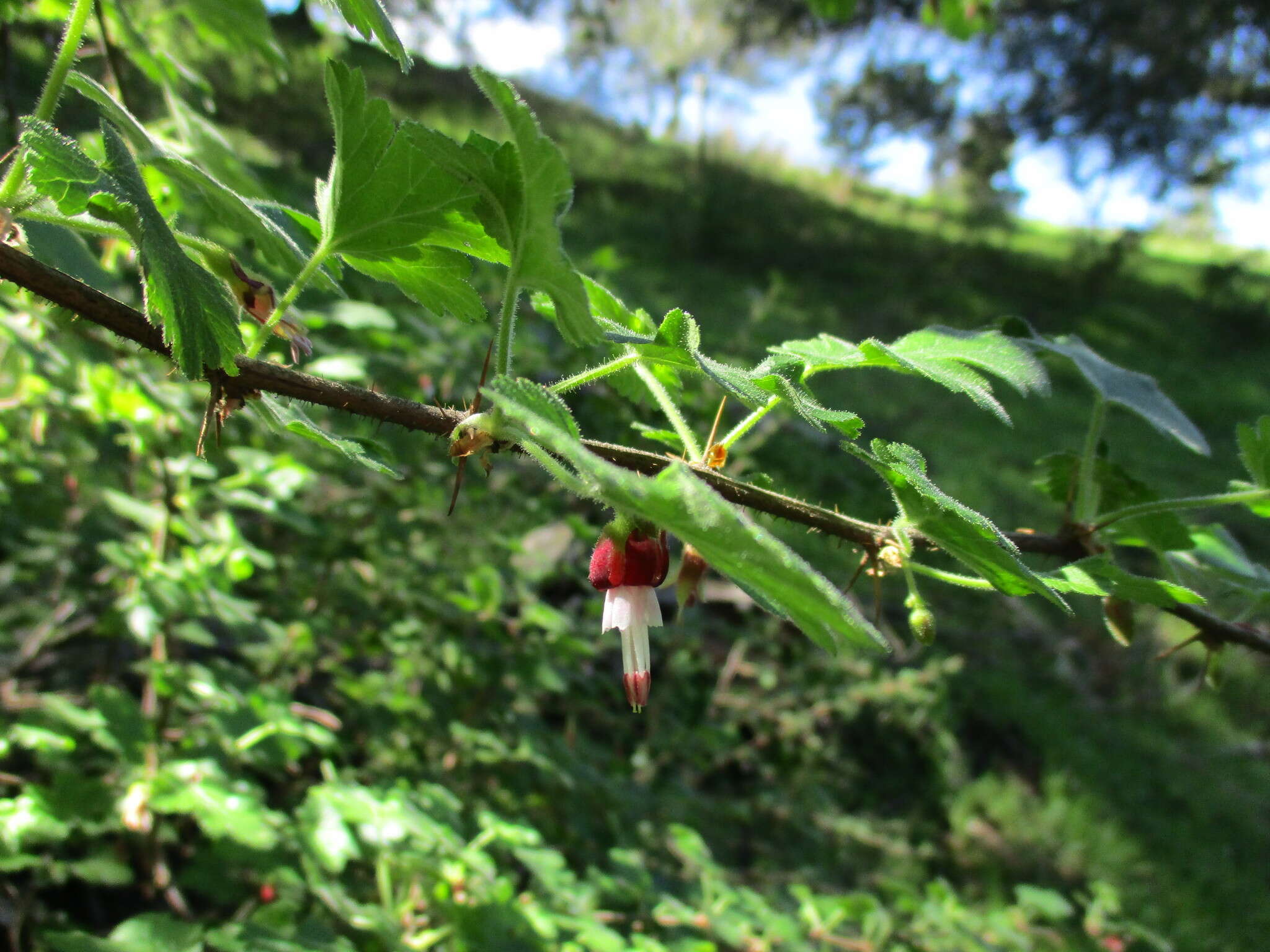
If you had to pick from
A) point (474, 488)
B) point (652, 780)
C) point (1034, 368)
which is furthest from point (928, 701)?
point (1034, 368)

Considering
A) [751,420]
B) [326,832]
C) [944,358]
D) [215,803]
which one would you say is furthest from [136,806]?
[944,358]

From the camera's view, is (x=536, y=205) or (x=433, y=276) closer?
(x=536, y=205)

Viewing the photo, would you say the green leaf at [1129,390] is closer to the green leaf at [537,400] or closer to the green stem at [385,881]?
the green leaf at [537,400]

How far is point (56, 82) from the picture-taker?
0.47 metres

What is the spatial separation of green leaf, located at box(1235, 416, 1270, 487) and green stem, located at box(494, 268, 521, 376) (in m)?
0.59

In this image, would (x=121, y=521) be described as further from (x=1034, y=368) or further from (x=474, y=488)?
(x=1034, y=368)

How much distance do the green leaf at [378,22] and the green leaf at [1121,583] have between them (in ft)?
1.60

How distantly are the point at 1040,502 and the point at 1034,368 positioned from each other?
156 inches

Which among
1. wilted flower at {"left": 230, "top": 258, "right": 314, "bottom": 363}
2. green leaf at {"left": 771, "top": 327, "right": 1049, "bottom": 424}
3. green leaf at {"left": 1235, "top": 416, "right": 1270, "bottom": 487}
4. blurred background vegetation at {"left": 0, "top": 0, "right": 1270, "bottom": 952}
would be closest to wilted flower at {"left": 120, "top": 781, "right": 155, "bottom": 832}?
blurred background vegetation at {"left": 0, "top": 0, "right": 1270, "bottom": 952}

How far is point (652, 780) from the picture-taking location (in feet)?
5.47

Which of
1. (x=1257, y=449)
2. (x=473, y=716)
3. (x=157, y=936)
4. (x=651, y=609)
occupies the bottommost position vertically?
(x=157, y=936)

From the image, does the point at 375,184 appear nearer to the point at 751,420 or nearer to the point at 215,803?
the point at 751,420

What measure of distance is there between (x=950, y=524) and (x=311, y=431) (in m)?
0.37

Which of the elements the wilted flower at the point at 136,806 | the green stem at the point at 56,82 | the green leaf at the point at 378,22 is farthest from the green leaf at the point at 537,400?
the wilted flower at the point at 136,806
